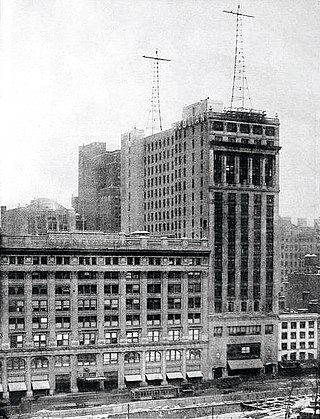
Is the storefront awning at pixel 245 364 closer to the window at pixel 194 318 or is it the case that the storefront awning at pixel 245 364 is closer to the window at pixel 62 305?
the window at pixel 194 318

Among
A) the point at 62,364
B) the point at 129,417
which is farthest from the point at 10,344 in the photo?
the point at 129,417

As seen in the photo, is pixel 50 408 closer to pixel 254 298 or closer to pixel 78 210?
pixel 254 298

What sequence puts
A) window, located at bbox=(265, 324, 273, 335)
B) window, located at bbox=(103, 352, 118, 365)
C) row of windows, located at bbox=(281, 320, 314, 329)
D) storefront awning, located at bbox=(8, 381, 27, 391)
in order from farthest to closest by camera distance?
row of windows, located at bbox=(281, 320, 314, 329) → window, located at bbox=(265, 324, 273, 335) → window, located at bbox=(103, 352, 118, 365) → storefront awning, located at bbox=(8, 381, 27, 391)

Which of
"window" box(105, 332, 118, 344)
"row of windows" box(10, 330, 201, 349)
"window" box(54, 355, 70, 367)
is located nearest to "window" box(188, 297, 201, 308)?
"row of windows" box(10, 330, 201, 349)

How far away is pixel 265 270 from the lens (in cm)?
5072

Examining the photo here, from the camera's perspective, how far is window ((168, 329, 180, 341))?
46.1 meters

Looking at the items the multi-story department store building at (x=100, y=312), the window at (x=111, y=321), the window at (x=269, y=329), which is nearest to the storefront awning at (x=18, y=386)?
the multi-story department store building at (x=100, y=312)

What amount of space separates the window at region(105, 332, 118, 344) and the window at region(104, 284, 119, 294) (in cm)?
228

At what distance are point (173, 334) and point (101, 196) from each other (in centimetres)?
1786

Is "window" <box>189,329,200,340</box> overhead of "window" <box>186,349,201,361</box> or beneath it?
overhead

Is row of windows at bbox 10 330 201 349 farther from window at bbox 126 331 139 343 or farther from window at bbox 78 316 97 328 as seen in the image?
window at bbox 78 316 97 328

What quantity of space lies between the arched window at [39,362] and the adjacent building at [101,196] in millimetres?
17360

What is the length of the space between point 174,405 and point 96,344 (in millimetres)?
6476

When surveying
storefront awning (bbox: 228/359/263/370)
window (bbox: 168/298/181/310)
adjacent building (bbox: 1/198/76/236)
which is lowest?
storefront awning (bbox: 228/359/263/370)
